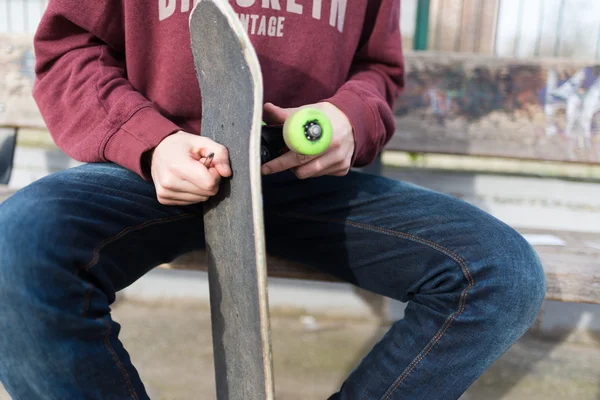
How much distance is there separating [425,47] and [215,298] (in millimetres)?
1796

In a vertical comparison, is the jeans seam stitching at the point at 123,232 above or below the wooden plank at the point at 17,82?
below

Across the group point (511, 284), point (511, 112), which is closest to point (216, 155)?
point (511, 284)

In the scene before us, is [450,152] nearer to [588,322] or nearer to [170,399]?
[588,322]

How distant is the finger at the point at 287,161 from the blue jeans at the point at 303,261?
214 millimetres

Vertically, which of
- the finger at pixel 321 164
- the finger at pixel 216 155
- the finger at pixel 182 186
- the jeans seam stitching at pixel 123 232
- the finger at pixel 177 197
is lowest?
the jeans seam stitching at pixel 123 232

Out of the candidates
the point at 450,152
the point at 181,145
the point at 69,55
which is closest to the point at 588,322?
the point at 450,152

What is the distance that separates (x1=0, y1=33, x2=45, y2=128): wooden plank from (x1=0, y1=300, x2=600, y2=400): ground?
0.93 metres

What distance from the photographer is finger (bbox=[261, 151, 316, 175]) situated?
1.21 meters

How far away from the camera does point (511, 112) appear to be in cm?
219

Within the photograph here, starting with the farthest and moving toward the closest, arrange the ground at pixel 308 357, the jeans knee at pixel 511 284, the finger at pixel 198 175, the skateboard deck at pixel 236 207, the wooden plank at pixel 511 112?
the wooden plank at pixel 511 112 → the ground at pixel 308 357 → the jeans knee at pixel 511 284 → the finger at pixel 198 175 → the skateboard deck at pixel 236 207

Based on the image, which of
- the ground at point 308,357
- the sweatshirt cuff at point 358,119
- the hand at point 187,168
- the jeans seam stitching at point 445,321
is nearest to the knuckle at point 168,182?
the hand at point 187,168

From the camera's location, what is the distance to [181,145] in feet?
3.80

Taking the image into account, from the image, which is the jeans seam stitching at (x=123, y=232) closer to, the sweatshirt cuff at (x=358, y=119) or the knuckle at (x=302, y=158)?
the knuckle at (x=302, y=158)

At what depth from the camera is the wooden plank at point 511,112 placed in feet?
7.14
